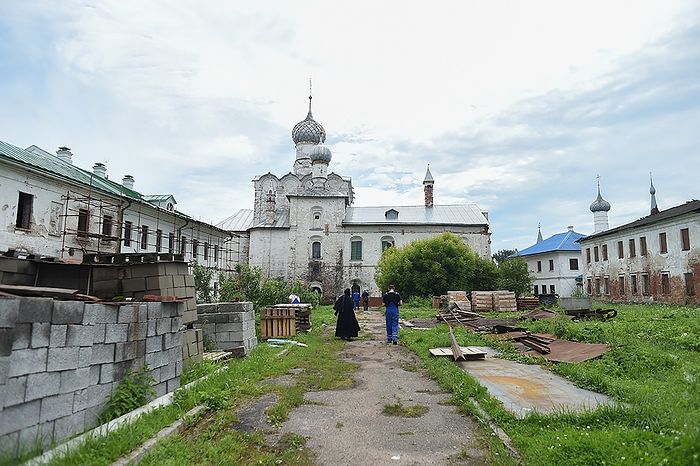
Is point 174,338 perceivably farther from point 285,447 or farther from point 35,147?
point 35,147

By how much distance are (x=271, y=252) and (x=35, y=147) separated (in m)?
21.6

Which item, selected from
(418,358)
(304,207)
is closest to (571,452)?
(418,358)

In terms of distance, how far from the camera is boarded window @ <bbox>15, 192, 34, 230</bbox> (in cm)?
1759

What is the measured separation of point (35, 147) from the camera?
2227 cm

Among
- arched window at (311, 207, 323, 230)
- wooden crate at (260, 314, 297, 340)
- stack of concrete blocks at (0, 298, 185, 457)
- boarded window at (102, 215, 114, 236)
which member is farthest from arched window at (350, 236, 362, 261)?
stack of concrete blocks at (0, 298, 185, 457)

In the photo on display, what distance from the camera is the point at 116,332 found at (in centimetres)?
539

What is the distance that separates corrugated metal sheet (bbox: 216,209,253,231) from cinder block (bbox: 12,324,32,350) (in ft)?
131

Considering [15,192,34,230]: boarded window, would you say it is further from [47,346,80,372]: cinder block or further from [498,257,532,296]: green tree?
[498,257,532,296]: green tree

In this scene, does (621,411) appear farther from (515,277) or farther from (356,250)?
(356,250)

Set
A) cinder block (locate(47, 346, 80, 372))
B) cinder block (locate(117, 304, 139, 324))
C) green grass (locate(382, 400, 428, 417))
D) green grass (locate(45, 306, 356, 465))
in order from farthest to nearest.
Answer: green grass (locate(382, 400, 428, 417)) < cinder block (locate(117, 304, 139, 324)) < cinder block (locate(47, 346, 80, 372)) < green grass (locate(45, 306, 356, 465))

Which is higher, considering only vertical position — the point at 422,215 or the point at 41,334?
the point at 422,215

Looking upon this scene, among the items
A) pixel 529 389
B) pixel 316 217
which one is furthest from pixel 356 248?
pixel 529 389

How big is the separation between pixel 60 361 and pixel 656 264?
108 feet

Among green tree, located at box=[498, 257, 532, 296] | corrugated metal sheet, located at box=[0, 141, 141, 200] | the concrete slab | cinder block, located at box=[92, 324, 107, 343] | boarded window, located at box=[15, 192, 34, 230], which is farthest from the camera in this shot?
green tree, located at box=[498, 257, 532, 296]
